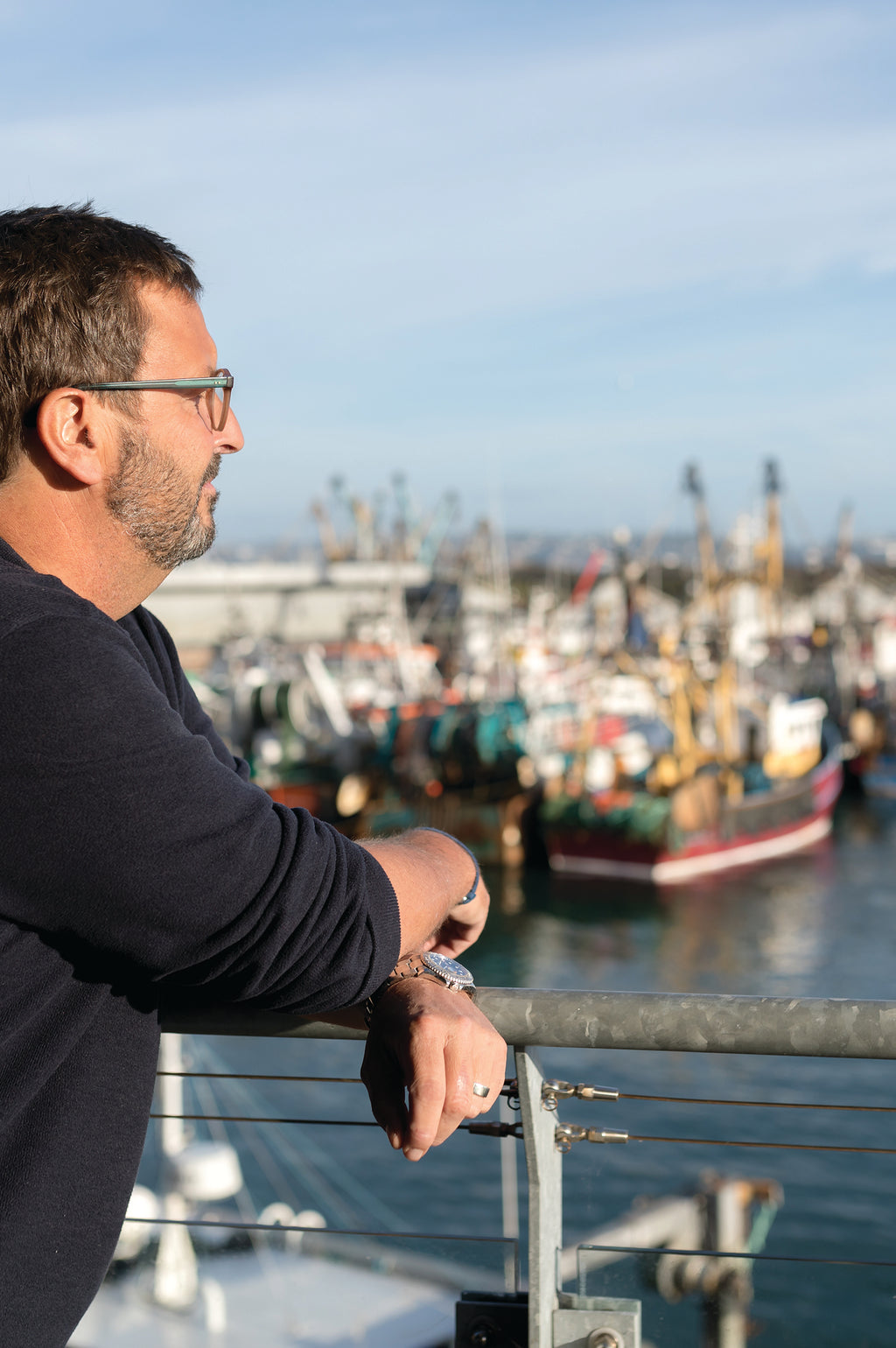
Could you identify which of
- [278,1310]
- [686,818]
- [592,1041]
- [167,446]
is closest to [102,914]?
[167,446]

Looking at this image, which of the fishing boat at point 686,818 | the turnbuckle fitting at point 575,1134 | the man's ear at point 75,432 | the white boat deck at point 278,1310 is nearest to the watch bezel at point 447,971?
the turnbuckle fitting at point 575,1134

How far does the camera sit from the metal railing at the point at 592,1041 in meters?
1.48

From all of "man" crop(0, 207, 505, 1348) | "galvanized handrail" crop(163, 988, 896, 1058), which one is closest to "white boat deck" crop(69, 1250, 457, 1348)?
"galvanized handrail" crop(163, 988, 896, 1058)

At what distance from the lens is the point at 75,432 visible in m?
1.29

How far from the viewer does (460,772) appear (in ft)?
110

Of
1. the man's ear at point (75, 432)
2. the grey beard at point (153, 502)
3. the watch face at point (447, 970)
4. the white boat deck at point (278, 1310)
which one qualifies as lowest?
the white boat deck at point (278, 1310)

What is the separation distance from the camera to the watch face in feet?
4.76

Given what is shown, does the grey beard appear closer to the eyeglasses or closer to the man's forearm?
the eyeglasses

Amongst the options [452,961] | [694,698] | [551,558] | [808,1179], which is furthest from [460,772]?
[551,558]

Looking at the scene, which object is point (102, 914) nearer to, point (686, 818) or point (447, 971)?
point (447, 971)

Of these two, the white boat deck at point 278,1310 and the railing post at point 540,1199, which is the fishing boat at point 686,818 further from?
the railing post at point 540,1199

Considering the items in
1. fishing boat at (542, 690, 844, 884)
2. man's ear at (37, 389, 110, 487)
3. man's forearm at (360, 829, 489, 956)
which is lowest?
fishing boat at (542, 690, 844, 884)

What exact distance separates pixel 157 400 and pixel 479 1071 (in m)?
0.74

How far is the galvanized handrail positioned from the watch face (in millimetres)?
42
